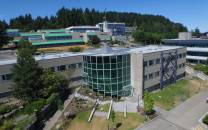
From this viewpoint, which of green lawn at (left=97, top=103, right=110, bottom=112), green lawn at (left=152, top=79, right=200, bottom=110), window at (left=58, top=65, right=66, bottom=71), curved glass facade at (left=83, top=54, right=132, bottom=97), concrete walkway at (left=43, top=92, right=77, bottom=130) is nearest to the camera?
concrete walkway at (left=43, top=92, right=77, bottom=130)

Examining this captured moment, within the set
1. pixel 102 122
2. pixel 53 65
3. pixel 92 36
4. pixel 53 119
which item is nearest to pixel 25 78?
pixel 53 119

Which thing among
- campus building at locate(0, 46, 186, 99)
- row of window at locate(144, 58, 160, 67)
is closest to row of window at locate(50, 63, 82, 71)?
campus building at locate(0, 46, 186, 99)

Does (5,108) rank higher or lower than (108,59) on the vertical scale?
lower

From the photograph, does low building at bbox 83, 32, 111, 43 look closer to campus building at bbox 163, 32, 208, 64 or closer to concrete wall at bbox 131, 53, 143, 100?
campus building at bbox 163, 32, 208, 64

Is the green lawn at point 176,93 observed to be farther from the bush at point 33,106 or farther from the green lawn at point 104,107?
the bush at point 33,106

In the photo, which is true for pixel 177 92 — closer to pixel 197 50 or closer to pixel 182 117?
pixel 182 117

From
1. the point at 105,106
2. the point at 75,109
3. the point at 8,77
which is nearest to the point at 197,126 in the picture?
the point at 105,106

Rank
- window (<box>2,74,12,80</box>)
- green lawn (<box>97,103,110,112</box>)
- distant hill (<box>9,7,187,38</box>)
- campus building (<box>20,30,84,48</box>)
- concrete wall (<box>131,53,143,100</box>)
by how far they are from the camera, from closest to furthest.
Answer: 1. window (<box>2,74,12,80</box>)
2. green lawn (<box>97,103,110,112</box>)
3. concrete wall (<box>131,53,143,100</box>)
4. campus building (<box>20,30,84,48</box>)
5. distant hill (<box>9,7,187,38</box>)

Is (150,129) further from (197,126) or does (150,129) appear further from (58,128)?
(58,128)
